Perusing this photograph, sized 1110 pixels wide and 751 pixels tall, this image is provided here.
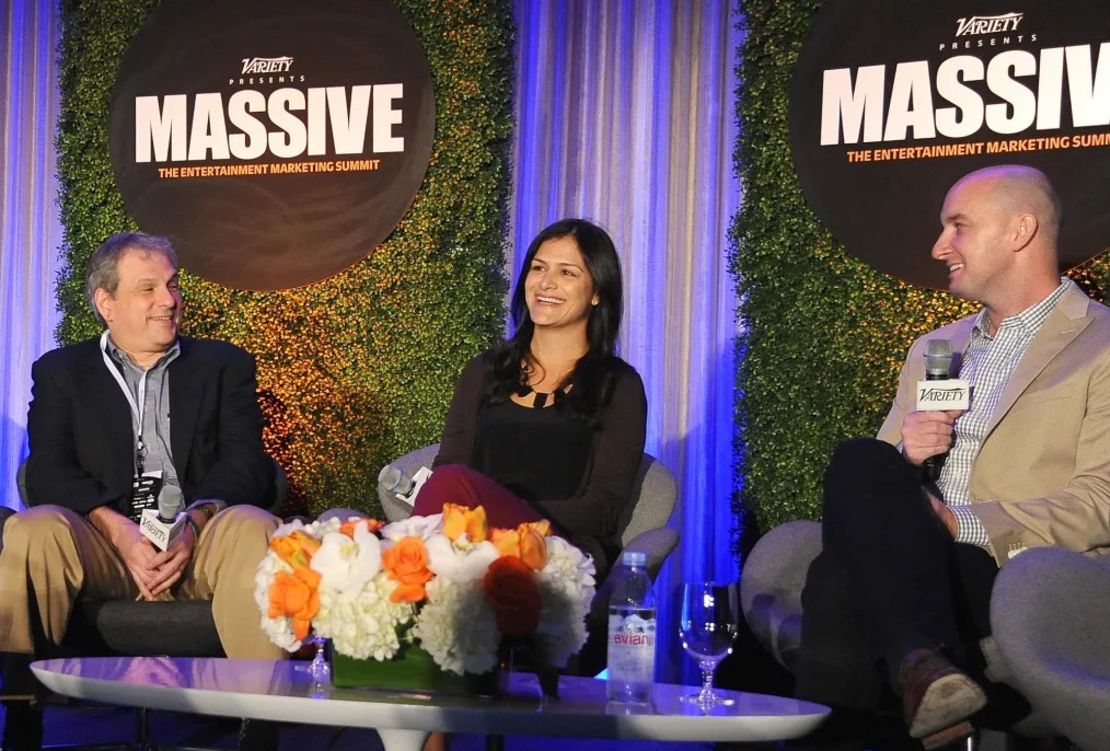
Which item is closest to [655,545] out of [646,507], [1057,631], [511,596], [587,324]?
[646,507]

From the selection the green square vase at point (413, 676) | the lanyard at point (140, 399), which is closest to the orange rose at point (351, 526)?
the green square vase at point (413, 676)

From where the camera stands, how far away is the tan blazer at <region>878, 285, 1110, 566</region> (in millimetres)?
3041

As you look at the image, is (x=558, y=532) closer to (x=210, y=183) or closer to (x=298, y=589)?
(x=298, y=589)

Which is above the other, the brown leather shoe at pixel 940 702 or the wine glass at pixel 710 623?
the wine glass at pixel 710 623

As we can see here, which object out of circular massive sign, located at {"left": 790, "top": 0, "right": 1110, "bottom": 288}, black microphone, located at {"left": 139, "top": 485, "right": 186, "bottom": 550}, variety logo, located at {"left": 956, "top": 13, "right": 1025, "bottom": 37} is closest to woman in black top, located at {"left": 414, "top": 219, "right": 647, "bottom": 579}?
black microphone, located at {"left": 139, "top": 485, "right": 186, "bottom": 550}

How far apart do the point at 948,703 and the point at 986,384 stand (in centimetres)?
127

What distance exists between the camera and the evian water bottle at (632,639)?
234 centimetres

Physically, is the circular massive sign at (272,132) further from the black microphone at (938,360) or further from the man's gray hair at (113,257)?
the black microphone at (938,360)

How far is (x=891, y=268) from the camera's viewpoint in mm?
4523

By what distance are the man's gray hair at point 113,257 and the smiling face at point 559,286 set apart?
3.60 feet

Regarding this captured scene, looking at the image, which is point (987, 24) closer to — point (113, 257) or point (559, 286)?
point (559, 286)

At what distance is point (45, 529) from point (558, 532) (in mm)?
1304

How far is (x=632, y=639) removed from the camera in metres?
2.38

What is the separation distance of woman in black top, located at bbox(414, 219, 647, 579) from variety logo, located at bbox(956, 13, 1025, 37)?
1.47 m
